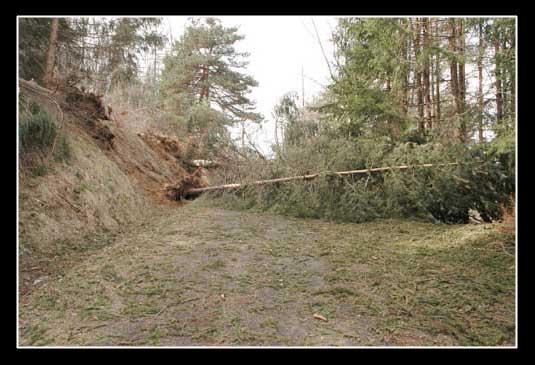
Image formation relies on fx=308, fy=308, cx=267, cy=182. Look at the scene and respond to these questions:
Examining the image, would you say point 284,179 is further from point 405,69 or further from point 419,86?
point 419,86

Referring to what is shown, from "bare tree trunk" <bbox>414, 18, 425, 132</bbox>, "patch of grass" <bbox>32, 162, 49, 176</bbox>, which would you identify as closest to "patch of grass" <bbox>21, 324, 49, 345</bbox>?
"patch of grass" <bbox>32, 162, 49, 176</bbox>

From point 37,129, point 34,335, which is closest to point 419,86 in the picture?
point 37,129

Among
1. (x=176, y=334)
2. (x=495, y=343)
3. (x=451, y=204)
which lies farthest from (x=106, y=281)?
(x=451, y=204)

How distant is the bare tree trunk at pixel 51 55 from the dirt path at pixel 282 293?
5.05 metres

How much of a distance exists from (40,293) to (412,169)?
5905mm

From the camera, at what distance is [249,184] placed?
25.4 feet

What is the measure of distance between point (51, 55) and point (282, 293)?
764 cm

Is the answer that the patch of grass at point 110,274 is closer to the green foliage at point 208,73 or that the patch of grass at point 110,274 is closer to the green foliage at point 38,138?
the green foliage at point 38,138

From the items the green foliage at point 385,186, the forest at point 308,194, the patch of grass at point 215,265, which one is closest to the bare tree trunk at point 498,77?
the forest at point 308,194

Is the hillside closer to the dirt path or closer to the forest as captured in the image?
the forest

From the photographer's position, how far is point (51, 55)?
277 inches

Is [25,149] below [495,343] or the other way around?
the other way around
